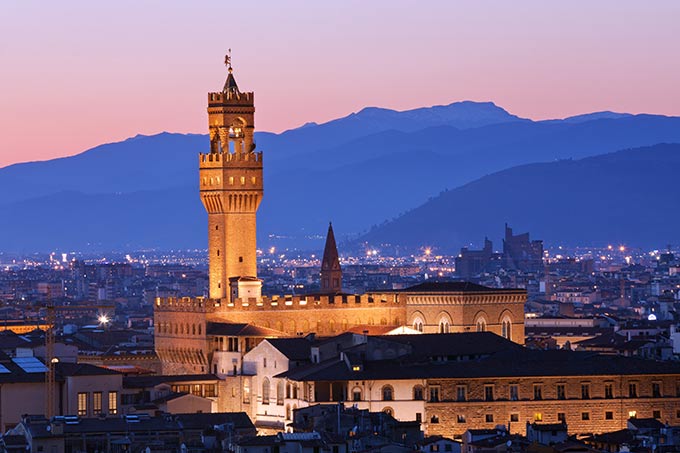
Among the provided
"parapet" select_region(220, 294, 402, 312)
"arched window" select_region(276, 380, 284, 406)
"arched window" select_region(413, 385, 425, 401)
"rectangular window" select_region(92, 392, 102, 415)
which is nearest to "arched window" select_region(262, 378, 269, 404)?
"arched window" select_region(276, 380, 284, 406)

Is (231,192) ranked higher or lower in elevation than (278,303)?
higher

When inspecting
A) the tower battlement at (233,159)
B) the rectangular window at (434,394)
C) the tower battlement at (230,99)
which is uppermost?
the tower battlement at (230,99)

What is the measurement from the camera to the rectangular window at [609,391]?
69188mm

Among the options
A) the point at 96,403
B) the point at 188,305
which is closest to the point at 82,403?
the point at 96,403

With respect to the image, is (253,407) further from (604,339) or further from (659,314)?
(659,314)

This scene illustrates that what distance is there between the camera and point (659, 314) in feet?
442

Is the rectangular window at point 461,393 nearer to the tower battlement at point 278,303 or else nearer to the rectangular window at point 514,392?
the rectangular window at point 514,392

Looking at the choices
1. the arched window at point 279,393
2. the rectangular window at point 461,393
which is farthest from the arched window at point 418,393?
the arched window at point 279,393

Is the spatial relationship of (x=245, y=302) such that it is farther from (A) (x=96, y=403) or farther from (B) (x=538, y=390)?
(B) (x=538, y=390)

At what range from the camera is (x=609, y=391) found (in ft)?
227

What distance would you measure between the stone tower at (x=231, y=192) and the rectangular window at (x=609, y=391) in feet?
55.2

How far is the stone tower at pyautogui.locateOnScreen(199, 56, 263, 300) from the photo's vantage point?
84188 mm

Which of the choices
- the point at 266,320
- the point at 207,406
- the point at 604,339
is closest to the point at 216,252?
the point at 266,320

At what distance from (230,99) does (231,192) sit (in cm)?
334
